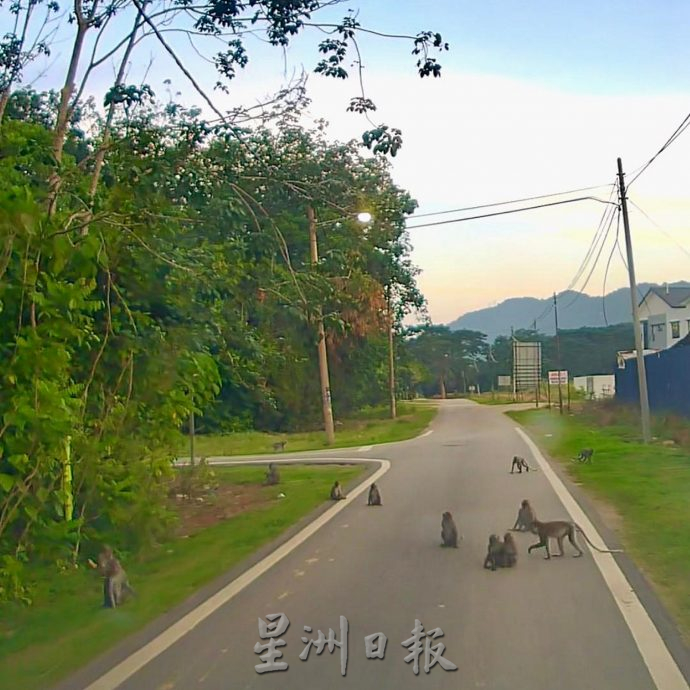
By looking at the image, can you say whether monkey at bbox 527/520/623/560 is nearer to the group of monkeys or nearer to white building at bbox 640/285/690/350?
the group of monkeys

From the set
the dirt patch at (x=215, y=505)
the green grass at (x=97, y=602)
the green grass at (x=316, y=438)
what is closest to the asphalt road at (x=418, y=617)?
the green grass at (x=97, y=602)

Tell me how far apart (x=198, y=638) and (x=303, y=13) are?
6602 mm

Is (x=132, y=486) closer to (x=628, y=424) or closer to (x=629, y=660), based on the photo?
(x=629, y=660)

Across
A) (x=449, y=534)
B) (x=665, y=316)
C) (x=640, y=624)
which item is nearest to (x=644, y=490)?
(x=449, y=534)

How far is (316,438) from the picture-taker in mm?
41312

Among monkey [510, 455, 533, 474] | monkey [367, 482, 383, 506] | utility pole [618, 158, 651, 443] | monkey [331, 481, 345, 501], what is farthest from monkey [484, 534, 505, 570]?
utility pole [618, 158, 651, 443]

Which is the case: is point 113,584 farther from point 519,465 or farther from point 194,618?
point 519,465

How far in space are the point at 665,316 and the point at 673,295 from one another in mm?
1987

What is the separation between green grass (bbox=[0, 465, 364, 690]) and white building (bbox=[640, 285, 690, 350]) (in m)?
58.9

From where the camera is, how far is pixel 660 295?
236ft

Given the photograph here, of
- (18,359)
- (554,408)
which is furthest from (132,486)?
(554,408)

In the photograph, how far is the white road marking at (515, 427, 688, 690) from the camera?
6188mm

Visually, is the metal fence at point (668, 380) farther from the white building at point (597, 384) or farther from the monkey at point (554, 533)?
the white building at point (597, 384)

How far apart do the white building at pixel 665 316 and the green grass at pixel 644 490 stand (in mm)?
37174
